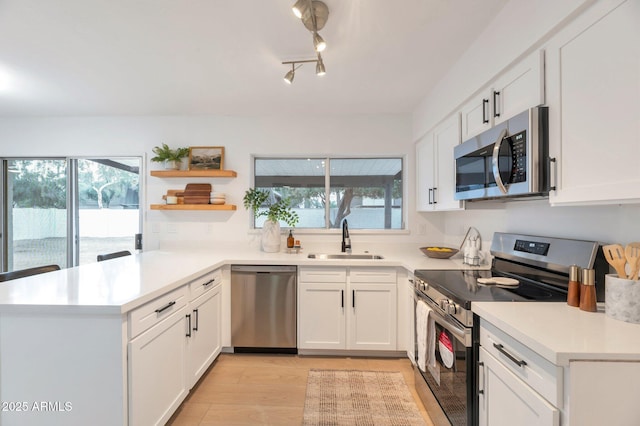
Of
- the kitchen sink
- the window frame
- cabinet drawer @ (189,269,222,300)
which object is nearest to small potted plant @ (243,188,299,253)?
the window frame

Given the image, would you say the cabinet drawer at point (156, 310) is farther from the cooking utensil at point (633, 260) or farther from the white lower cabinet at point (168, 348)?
the cooking utensil at point (633, 260)

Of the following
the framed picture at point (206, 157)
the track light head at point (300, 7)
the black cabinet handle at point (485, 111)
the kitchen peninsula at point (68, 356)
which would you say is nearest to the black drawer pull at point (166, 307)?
Result: the kitchen peninsula at point (68, 356)

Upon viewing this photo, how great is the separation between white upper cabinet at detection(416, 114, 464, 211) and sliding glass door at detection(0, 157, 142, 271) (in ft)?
10.3

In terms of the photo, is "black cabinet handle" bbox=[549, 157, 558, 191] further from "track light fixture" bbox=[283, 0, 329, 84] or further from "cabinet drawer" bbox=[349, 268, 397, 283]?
"cabinet drawer" bbox=[349, 268, 397, 283]

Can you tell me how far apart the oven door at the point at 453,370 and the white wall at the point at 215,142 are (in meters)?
1.62

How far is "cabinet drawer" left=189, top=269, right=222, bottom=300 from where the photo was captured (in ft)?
6.68

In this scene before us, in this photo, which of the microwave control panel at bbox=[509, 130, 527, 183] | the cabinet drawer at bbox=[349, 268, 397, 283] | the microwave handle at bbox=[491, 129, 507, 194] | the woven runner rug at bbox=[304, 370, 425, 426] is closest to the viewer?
the microwave control panel at bbox=[509, 130, 527, 183]

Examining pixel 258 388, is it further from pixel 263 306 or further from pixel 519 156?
pixel 519 156

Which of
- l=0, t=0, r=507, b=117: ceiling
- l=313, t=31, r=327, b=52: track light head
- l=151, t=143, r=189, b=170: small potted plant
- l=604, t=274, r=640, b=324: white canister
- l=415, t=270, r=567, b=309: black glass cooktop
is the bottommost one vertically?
l=415, t=270, r=567, b=309: black glass cooktop

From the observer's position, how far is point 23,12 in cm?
159

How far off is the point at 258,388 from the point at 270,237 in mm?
1364

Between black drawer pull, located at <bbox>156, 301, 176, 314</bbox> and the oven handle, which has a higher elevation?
black drawer pull, located at <bbox>156, 301, 176, 314</bbox>

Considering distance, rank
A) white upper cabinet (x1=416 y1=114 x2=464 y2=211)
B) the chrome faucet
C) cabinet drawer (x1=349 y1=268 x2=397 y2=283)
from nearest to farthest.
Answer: white upper cabinet (x1=416 y1=114 x2=464 y2=211) < cabinet drawer (x1=349 y1=268 x2=397 y2=283) < the chrome faucet

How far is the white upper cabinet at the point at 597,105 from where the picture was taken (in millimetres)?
948
